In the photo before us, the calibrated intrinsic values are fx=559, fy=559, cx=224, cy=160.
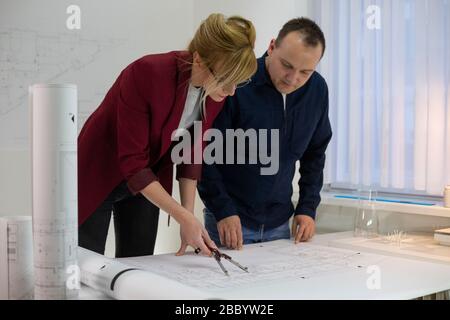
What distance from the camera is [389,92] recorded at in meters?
2.37

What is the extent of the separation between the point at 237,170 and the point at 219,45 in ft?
1.87

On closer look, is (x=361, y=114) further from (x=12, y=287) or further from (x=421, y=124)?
(x=12, y=287)

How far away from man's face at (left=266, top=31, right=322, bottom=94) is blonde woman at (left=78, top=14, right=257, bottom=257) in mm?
218

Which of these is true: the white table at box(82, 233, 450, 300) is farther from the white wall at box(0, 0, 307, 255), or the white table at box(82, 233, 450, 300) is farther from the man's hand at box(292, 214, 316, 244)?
the white wall at box(0, 0, 307, 255)

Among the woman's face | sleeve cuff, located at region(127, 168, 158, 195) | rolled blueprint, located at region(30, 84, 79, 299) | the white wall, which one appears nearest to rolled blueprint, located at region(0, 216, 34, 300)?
rolled blueprint, located at region(30, 84, 79, 299)

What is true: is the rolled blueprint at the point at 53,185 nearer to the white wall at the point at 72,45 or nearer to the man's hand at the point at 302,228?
the man's hand at the point at 302,228

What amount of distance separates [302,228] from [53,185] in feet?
3.23

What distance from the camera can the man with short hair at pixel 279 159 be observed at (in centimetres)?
170

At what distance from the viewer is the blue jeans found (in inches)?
70.2

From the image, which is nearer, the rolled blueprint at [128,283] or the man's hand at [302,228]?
the rolled blueprint at [128,283]

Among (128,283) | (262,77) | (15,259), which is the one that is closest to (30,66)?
(262,77)

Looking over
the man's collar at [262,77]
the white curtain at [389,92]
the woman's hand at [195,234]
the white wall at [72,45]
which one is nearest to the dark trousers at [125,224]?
the woman's hand at [195,234]

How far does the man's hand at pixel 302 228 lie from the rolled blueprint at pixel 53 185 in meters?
0.90

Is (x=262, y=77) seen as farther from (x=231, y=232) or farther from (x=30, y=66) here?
(x=30, y=66)
